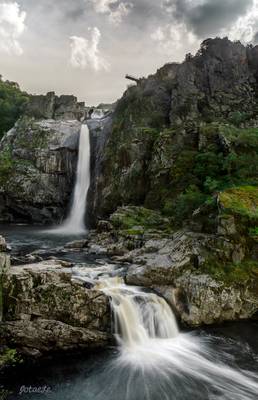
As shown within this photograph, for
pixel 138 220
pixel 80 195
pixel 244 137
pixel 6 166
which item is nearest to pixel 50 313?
pixel 138 220

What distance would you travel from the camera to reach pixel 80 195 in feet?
102

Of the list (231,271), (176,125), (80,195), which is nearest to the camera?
(231,271)

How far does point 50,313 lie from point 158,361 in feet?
11.2

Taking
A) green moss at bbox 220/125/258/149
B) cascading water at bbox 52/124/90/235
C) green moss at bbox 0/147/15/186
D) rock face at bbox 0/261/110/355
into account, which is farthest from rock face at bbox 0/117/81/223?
rock face at bbox 0/261/110/355

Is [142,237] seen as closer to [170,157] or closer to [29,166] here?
[170,157]

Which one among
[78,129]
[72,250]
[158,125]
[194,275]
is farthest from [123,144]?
[194,275]

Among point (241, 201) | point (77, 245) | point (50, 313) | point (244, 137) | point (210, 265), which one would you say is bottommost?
point (50, 313)

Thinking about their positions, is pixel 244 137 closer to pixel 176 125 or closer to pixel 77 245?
pixel 176 125

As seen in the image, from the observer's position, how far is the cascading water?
29.4 meters

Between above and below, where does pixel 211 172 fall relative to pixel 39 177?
above

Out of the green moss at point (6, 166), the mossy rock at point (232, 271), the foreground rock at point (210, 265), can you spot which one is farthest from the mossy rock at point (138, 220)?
the green moss at point (6, 166)

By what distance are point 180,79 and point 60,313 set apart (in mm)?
26889

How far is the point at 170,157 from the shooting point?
80.2 feet

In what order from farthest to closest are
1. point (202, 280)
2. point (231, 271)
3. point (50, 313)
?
point (231, 271) → point (202, 280) → point (50, 313)
